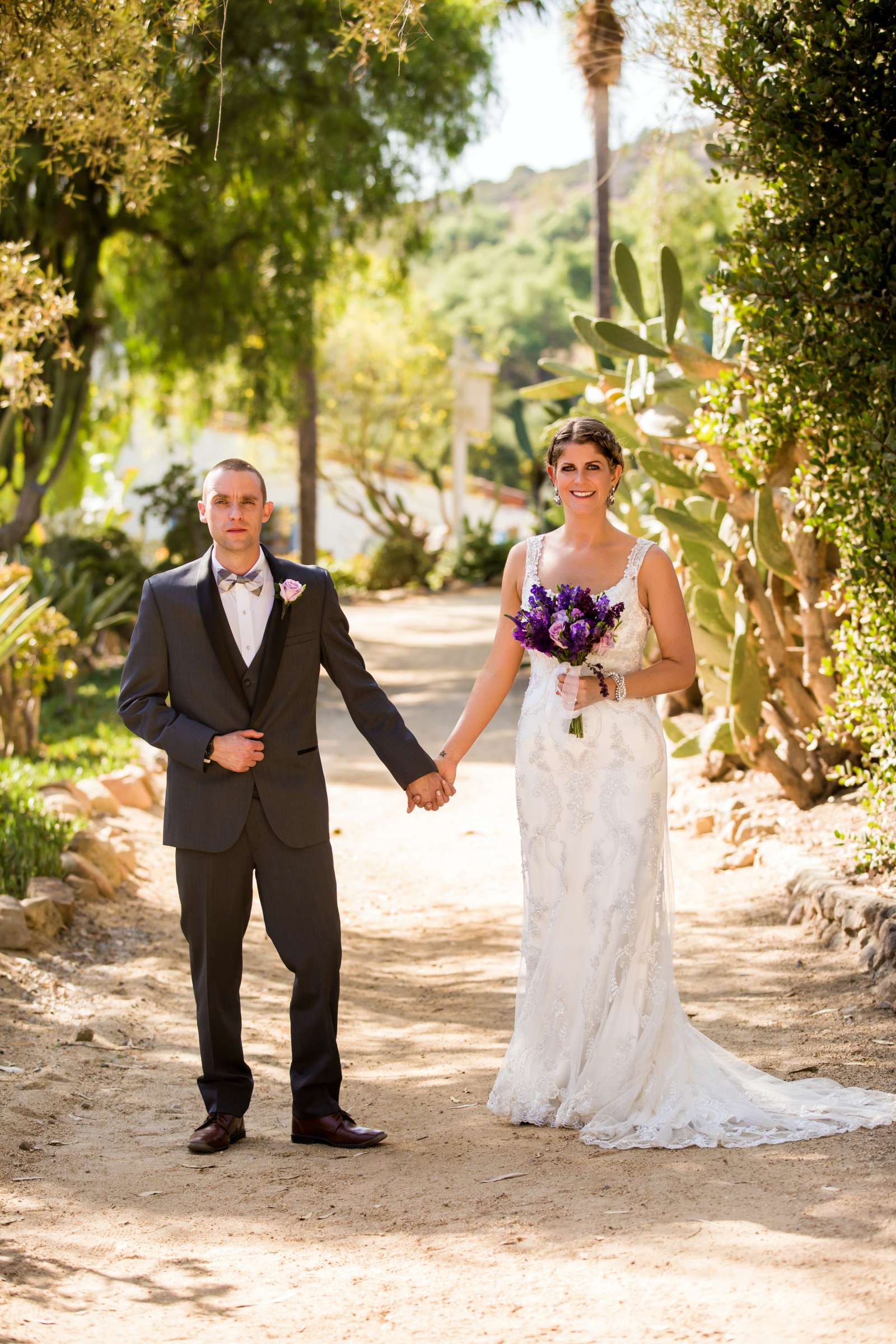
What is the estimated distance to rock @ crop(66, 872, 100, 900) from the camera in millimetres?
7672

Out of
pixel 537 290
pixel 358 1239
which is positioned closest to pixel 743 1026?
pixel 358 1239

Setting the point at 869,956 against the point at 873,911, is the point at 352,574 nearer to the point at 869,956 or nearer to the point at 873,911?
the point at 873,911

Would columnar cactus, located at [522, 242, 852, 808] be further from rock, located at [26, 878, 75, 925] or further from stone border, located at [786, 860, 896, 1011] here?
rock, located at [26, 878, 75, 925]

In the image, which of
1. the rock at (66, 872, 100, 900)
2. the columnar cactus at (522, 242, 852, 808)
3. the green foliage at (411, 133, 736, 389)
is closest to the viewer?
the rock at (66, 872, 100, 900)

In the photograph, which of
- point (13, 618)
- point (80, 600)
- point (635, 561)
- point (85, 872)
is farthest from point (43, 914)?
point (80, 600)

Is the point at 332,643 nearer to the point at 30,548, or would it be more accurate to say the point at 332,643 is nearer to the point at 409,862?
the point at 409,862

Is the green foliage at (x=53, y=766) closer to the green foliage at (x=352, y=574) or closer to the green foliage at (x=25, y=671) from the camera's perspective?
the green foliage at (x=25, y=671)

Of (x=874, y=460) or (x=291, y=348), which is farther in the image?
(x=291, y=348)

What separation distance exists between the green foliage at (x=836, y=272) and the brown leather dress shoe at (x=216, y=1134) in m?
3.36

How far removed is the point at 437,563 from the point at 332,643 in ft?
88.7

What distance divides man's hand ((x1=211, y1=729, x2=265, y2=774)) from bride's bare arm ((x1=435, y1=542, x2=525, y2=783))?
0.80 meters

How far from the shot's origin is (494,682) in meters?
5.05

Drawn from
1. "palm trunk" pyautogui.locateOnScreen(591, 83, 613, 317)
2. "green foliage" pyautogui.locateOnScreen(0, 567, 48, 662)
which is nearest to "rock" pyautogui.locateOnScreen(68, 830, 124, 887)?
"green foliage" pyautogui.locateOnScreen(0, 567, 48, 662)

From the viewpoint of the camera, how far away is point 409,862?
953 centimetres
